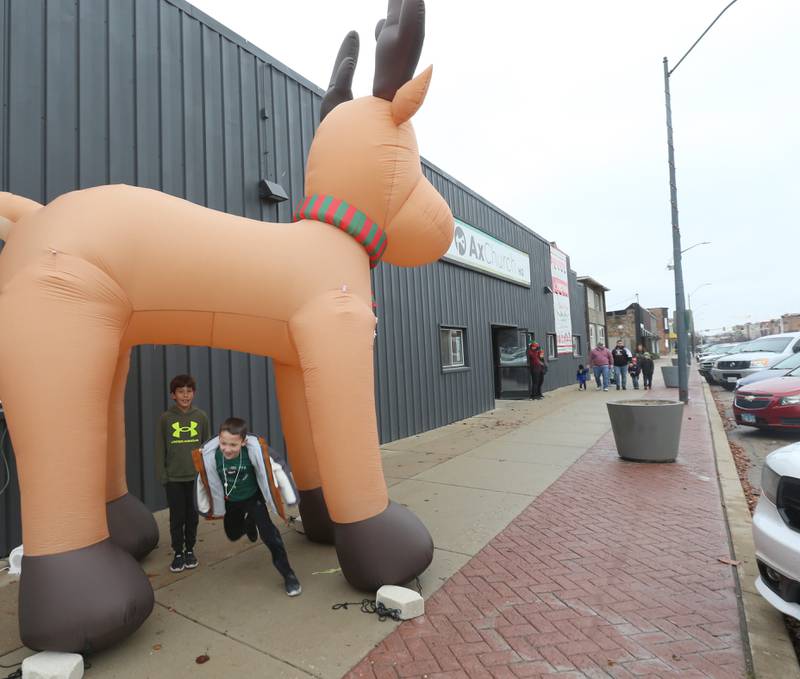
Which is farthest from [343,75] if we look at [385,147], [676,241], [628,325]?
[628,325]

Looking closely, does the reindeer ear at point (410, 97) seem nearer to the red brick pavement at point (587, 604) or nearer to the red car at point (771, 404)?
the red brick pavement at point (587, 604)

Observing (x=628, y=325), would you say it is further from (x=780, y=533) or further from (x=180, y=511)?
(x=180, y=511)

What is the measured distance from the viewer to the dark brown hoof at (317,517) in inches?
149

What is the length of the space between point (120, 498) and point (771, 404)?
366 inches

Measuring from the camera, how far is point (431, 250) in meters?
3.65

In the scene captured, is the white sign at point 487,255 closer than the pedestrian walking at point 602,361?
Yes

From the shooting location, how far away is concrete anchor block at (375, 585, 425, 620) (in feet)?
8.81

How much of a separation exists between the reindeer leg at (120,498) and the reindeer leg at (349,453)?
1506 mm

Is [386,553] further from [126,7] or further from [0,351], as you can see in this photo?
[126,7]

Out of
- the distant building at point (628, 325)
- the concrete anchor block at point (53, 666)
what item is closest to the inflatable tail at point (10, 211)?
the concrete anchor block at point (53, 666)

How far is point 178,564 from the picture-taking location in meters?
3.44

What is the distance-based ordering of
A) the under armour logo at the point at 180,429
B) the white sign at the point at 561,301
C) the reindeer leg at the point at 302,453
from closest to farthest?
the under armour logo at the point at 180,429 → the reindeer leg at the point at 302,453 → the white sign at the point at 561,301

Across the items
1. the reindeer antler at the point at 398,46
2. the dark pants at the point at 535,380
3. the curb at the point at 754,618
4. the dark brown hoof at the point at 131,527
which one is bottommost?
the curb at the point at 754,618

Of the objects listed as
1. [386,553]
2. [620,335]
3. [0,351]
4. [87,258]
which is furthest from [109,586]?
[620,335]
